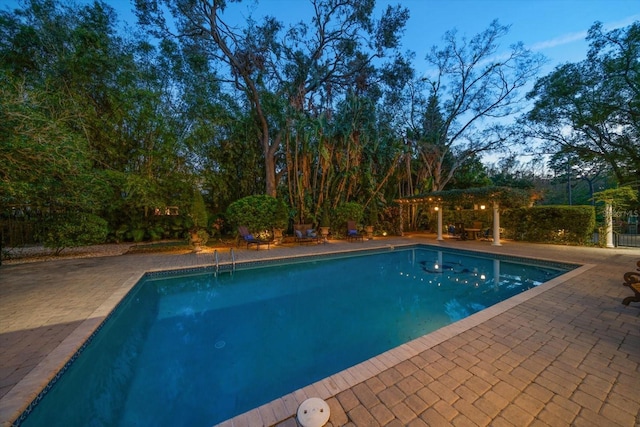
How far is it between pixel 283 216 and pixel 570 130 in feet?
62.6

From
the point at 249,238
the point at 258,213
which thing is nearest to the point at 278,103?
the point at 258,213

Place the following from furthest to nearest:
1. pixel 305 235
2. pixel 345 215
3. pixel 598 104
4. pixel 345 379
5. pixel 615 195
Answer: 1. pixel 598 104
2. pixel 345 215
3. pixel 305 235
4. pixel 615 195
5. pixel 345 379

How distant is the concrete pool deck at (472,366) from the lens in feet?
5.89

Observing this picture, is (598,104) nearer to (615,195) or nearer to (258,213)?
(615,195)

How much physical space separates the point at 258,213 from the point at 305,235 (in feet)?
7.96

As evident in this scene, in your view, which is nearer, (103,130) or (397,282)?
(397,282)

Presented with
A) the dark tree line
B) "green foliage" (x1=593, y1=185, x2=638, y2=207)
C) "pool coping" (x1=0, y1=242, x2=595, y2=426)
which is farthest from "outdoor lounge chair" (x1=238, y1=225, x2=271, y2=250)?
"green foliage" (x1=593, y1=185, x2=638, y2=207)

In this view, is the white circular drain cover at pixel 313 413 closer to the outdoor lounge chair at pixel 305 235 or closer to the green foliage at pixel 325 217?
the outdoor lounge chair at pixel 305 235

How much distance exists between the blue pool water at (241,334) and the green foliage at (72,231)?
3.91 metres

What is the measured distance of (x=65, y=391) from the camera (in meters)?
2.43

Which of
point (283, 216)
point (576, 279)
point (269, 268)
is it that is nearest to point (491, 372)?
point (576, 279)

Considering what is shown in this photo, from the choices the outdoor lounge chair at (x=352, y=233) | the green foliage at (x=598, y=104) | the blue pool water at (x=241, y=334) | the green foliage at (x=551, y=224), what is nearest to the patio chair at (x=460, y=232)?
the green foliage at (x=551, y=224)

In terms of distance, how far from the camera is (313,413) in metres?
1.69

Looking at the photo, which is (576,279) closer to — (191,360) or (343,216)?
(191,360)
